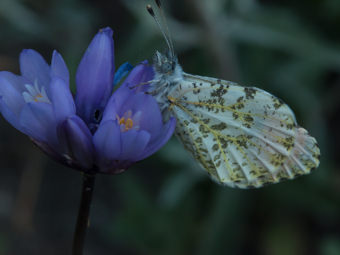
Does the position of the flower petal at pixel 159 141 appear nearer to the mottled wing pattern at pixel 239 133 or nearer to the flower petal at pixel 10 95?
the mottled wing pattern at pixel 239 133

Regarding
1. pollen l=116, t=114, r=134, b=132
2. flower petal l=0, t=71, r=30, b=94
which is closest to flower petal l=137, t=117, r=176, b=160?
pollen l=116, t=114, r=134, b=132

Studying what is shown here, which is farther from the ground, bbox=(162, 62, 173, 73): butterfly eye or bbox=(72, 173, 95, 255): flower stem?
bbox=(162, 62, 173, 73): butterfly eye

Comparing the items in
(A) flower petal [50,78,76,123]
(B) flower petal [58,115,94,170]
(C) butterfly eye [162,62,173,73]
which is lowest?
(B) flower petal [58,115,94,170]

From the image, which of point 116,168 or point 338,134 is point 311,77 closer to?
point 338,134

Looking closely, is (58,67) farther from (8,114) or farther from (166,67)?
(166,67)

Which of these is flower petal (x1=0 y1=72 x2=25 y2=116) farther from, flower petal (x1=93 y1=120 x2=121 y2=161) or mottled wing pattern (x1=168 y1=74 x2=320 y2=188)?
mottled wing pattern (x1=168 y1=74 x2=320 y2=188)

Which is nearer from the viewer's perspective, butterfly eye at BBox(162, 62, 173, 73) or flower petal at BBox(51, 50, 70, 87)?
flower petal at BBox(51, 50, 70, 87)

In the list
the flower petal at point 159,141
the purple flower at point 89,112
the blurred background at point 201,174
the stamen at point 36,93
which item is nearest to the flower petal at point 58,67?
the purple flower at point 89,112

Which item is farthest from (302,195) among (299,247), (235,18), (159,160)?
(235,18)

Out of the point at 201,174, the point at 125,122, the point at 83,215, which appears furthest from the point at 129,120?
the point at 201,174
